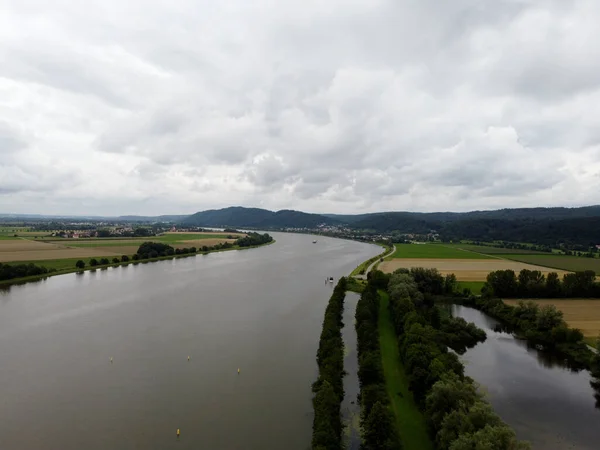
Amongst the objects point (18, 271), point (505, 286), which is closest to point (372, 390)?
point (505, 286)

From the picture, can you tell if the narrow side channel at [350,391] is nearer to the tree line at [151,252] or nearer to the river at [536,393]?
the river at [536,393]

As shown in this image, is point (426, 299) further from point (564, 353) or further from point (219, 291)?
point (219, 291)

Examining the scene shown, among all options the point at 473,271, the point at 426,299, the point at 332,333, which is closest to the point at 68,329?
the point at 332,333

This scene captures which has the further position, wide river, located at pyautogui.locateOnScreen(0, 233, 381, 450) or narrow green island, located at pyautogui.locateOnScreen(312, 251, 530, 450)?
wide river, located at pyautogui.locateOnScreen(0, 233, 381, 450)

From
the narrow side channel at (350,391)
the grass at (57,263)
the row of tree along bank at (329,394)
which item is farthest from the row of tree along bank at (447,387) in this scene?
the grass at (57,263)

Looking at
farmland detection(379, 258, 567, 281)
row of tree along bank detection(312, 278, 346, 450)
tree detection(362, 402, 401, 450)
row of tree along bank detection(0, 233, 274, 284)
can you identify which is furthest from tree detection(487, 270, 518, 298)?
row of tree along bank detection(0, 233, 274, 284)

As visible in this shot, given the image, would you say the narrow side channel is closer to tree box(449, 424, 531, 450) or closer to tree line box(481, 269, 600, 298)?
tree box(449, 424, 531, 450)
